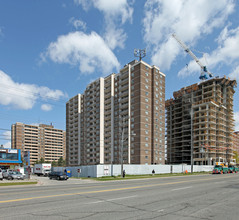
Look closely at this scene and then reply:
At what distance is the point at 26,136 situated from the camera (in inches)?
7032

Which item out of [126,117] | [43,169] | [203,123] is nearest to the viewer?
[43,169]

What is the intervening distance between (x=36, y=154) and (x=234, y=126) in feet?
451

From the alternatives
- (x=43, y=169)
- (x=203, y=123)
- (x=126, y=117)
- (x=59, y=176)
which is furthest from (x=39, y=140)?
(x=59, y=176)

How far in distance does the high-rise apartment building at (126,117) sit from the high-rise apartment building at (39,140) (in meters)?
80.6

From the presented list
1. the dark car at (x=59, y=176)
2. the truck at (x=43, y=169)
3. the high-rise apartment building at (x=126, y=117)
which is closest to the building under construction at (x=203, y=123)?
the high-rise apartment building at (x=126, y=117)

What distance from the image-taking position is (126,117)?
294 feet

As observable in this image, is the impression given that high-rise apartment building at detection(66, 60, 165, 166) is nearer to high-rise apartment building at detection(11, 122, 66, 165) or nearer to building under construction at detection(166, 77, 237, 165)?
building under construction at detection(166, 77, 237, 165)

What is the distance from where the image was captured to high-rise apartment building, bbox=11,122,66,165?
577ft

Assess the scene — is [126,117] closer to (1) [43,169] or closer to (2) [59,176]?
(1) [43,169]

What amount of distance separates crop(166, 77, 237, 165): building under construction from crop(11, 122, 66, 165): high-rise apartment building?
101038 mm

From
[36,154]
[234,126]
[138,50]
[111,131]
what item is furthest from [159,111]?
[36,154]

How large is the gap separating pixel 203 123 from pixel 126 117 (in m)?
39.6

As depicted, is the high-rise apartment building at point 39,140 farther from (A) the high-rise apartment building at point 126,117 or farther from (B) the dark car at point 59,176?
(B) the dark car at point 59,176

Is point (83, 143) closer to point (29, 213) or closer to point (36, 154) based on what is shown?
point (36, 154)
